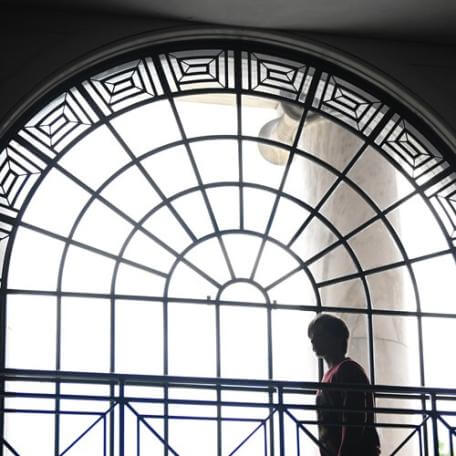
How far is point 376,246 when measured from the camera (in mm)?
7035

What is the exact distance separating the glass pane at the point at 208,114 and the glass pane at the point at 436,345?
5.14ft

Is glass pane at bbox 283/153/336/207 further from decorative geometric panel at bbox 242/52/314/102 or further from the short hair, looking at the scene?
the short hair

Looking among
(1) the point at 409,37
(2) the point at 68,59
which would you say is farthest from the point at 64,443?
(1) the point at 409,37

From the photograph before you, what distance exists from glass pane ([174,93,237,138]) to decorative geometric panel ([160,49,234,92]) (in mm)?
435

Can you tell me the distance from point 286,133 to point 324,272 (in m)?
0.85

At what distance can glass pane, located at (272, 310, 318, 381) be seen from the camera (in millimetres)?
6578

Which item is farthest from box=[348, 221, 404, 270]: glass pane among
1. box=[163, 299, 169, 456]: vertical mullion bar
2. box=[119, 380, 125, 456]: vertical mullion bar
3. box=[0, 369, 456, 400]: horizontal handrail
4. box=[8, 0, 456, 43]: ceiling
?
box=[119, 380, 125, 456]: vertical mullion bar

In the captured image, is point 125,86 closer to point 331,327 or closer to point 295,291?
point 295,291

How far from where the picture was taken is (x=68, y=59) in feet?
20.6

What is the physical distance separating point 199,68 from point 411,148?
1224 millimetres

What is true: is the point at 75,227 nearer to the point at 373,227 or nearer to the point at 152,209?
the point at 152,209

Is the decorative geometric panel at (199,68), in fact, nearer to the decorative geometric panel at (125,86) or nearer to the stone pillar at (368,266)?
the decorative geometric panel at (125,86)

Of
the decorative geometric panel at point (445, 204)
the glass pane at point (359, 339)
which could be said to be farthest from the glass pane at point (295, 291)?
the decorative geometric panel at point (445, 204)

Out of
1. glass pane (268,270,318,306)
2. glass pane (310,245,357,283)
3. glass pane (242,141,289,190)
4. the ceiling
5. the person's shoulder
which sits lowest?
the person's shoulder
